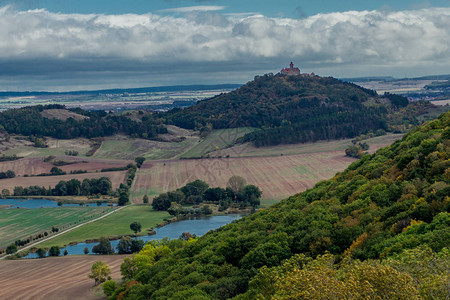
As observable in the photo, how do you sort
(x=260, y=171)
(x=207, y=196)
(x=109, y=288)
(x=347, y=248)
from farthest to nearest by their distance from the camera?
(x=260, y=171), (x=207, y=196), (x=109, y=288), (x=347, y=248)

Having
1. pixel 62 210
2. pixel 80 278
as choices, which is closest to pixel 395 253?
pixel 80 278

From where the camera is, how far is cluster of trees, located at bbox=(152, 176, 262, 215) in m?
131

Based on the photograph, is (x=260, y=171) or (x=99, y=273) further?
(x=260, y=171)

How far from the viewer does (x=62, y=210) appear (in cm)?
13200

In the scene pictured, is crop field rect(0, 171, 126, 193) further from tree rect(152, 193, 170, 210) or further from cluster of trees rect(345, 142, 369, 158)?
cluster of trees rect(345, 142, 369, 158)

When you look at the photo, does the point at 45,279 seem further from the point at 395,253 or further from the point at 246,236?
the point at 395,253

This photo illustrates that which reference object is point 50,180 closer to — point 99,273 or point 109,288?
point 99,273

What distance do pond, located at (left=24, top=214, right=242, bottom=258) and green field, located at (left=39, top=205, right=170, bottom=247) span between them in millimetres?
3397

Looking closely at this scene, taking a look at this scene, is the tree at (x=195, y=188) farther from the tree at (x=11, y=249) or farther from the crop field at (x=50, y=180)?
the tree at (x=11, y=249)

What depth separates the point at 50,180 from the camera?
165250mm

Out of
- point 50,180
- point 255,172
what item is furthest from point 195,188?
point 50,180

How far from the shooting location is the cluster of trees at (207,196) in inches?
5162

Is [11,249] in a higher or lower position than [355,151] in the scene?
lower

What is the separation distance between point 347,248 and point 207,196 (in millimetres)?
104644
